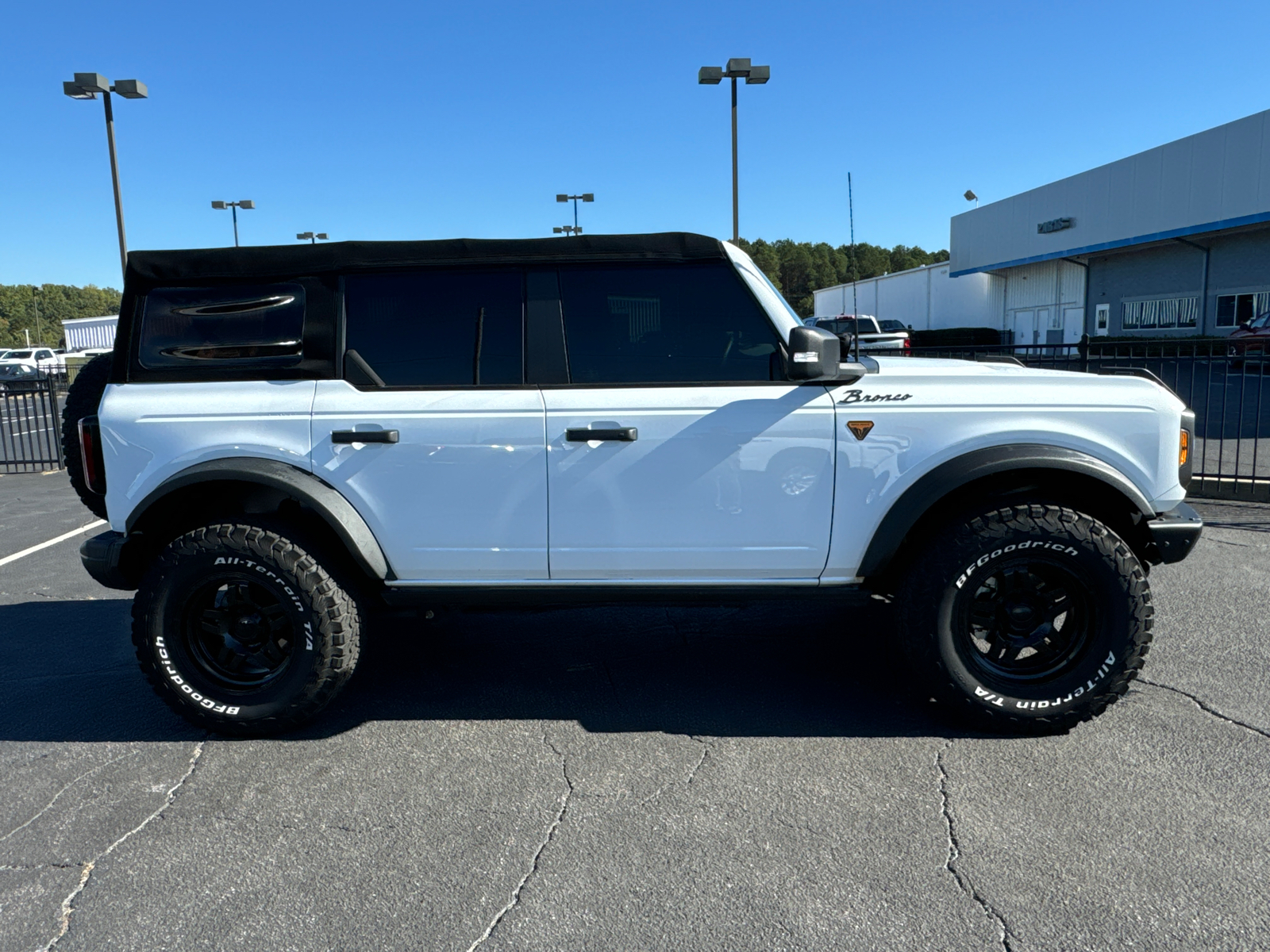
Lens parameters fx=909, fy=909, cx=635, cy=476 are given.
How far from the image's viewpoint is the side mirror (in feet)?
10.9

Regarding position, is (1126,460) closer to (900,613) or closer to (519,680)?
(900,613)

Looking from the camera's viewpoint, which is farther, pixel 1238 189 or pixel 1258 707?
pixel 1238 189

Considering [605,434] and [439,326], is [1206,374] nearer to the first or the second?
[605,434]

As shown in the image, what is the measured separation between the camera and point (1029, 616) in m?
3.61

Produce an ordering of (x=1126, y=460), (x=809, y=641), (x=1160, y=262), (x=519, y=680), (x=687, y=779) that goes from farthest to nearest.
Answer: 1. (x=1160, y=262)
2. (x=809, y=641)
3. (x=519, y=680)
4. (x=1126, y=460)
5. (x=687, y=779)

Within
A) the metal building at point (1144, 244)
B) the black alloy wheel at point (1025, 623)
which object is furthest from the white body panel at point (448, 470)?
the metal building at point (1144, 244)

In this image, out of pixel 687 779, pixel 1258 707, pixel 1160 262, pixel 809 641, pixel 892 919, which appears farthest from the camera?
pixel 1160 262

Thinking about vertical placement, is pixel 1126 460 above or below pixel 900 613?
above

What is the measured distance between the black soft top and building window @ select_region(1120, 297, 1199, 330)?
110ft

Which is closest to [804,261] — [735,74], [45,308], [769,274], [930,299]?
[769,274]

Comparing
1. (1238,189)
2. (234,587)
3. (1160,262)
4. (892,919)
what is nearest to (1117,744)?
(892,919)

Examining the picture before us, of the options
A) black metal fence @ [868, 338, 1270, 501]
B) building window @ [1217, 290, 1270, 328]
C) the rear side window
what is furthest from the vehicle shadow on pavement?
building window @ [1217, 290, 1270, 328]

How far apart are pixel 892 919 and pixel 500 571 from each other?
6.24ft

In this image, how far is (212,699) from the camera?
3.68 m
